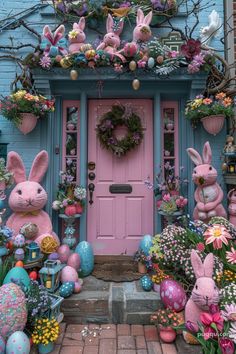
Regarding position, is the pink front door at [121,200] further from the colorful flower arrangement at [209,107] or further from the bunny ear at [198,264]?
the bunny ear at [198,264]

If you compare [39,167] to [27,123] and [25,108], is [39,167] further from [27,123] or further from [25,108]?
[25,108]

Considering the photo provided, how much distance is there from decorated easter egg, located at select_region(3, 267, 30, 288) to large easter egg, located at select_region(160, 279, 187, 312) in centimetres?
136

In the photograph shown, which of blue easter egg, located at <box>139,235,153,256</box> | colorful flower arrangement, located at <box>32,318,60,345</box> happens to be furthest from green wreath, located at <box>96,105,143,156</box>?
colorful flower arrangement, located at <box>32,318,60,345</box>

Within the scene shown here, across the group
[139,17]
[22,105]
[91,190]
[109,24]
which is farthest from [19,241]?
[139,17]

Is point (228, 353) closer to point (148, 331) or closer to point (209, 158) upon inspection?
point (148, 331)

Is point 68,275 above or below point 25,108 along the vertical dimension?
below

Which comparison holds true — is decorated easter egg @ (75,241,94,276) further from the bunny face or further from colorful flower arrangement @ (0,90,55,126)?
colorful flower arrangement @ (0,90,55,126)

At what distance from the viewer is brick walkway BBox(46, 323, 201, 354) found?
263cm

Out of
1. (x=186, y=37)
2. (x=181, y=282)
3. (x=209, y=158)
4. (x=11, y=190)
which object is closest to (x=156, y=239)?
(x=181, y=282)

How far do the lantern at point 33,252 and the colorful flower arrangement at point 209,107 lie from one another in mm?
2494

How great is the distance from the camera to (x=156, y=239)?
336 centimetres

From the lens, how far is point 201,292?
241cm

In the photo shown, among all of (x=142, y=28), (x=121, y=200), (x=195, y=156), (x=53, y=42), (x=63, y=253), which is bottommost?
(x=63, y=253)

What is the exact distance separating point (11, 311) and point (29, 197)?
4.83ft
